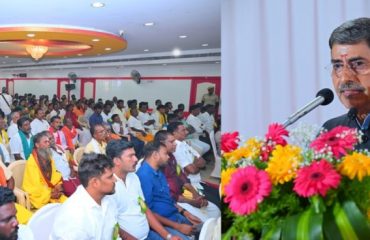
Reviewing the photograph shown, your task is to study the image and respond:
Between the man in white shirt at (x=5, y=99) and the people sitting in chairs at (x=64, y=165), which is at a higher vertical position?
the man in white shirt at (x=5, y=99)

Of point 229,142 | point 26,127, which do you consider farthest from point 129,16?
point 229,142

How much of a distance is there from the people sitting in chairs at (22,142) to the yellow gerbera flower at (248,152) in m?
1.42

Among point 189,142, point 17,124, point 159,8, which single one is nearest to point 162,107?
point 189,142

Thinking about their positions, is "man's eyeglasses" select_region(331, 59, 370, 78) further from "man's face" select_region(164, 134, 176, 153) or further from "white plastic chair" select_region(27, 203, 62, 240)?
"white plastic chair" select_region(27, 203, 62, 240)

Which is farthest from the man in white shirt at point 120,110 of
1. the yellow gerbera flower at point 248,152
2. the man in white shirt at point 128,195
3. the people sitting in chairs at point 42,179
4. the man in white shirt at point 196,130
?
the yellow gerbera flower at point 248,152

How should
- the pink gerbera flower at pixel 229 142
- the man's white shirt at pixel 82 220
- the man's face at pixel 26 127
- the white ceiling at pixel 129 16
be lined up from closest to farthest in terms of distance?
the pink gerbera flower at pixel 229 142 < the man's white shirt at pixel 82 220 < the man's face at pixel 26 127 < the white ceiling at pixel 129 16

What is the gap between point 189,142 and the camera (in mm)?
1355

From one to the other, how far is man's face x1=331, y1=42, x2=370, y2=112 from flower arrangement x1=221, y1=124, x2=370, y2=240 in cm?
51

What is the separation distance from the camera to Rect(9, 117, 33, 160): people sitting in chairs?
188 centimetres

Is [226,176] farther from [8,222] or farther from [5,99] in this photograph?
[5,99]

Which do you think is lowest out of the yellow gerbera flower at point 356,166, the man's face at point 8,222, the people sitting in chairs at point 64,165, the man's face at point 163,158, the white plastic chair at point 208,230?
the white plastic chair at point 208,230

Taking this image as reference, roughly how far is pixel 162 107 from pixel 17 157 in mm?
1019

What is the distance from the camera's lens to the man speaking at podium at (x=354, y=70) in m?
1.06

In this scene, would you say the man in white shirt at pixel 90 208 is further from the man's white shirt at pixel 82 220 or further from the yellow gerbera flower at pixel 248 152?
the yellow gerbera flower at pixel 248 152
